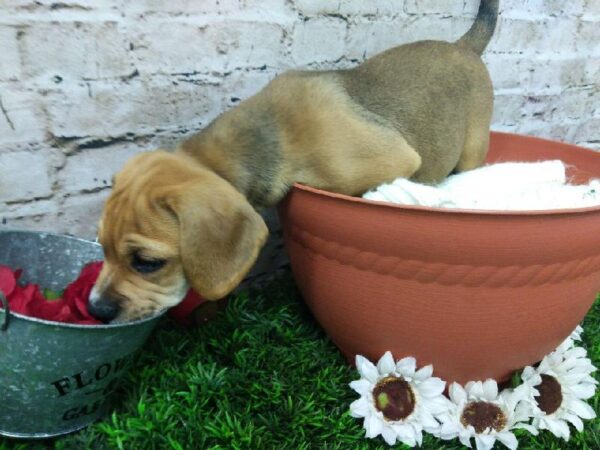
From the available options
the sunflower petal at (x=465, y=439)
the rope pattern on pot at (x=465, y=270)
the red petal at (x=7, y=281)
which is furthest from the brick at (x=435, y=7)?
the red petal at (x=7, y=281)

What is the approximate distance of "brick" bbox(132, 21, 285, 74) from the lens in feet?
5.87

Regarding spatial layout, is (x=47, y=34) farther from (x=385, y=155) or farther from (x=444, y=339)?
(x=444, y=339)

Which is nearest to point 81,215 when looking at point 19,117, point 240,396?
point 19,117

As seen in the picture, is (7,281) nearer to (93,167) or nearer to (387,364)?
(93,167)

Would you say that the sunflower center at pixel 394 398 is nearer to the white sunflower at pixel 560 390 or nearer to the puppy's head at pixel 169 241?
the white sunflower at pixel 560 390

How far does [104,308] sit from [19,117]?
0.59 m

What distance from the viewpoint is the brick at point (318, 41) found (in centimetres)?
212

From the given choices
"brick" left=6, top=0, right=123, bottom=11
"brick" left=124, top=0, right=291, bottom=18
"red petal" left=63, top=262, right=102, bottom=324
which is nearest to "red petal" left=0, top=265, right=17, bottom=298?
"red petal" left=63, top=262, right=102, bottom=324

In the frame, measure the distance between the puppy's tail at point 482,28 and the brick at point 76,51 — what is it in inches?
52.2

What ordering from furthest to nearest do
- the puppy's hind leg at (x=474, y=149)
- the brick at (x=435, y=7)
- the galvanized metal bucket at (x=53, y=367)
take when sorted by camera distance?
the brick at (x=435, y=7) < the puppy's hind leg at (x=474, y=149) < the galvanized metal bucket at (x=53, y=367)

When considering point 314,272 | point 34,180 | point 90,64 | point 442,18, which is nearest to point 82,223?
point 34,180

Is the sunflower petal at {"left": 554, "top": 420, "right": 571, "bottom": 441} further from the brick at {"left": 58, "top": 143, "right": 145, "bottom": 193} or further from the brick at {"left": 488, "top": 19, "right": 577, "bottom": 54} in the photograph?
the brick at {"left": 488, "top": 19, "right": 577, "bottom": 54}

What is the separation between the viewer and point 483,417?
1.61 m

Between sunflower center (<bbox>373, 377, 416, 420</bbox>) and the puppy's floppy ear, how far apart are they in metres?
0.49
